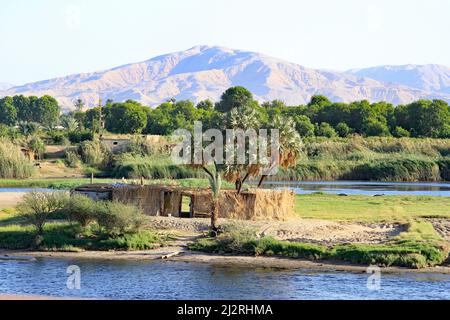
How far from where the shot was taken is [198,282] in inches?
1188

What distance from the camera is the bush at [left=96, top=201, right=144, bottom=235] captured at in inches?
1459

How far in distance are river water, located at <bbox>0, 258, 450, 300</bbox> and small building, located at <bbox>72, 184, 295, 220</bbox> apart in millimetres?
8361

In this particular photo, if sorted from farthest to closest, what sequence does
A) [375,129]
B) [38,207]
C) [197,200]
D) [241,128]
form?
[375,129] < [241,128] < [197,200] < [38,207]

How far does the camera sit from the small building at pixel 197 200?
4206 cm

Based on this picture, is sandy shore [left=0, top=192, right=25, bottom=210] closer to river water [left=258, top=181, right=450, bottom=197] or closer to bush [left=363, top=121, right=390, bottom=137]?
river water [left=258, top=181, right=450, bottom=197]

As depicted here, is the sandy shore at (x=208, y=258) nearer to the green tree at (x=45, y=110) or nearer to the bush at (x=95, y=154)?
the bush at (x=95, y=154)

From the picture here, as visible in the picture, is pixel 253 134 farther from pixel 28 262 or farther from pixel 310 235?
pixel 28 262

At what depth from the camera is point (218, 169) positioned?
43.1 m

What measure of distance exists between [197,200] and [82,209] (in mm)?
6558

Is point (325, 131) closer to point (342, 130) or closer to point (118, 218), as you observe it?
point (342, 130)

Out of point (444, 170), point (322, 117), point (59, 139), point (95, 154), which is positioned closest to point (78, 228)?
point (95, 154)

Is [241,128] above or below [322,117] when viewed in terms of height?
below

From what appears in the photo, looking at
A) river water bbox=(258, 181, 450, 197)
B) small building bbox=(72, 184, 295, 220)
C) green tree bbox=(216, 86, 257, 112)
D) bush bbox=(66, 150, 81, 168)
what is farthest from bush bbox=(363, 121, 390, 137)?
small building bbox=(72, 184, 295, 220)
